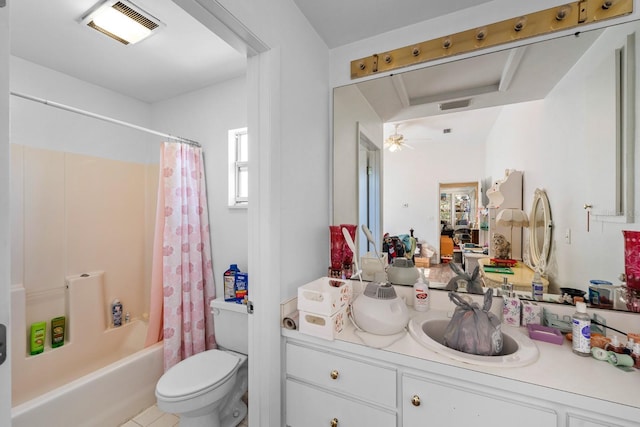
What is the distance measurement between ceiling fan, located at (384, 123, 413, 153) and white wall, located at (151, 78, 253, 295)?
3.83ft

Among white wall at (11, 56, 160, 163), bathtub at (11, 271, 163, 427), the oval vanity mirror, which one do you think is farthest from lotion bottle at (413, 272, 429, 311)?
white wall at (11, 56, 160, 163)

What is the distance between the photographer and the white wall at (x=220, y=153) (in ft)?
7.04

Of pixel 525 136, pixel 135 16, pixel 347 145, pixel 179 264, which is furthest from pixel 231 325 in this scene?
pixel 525 136

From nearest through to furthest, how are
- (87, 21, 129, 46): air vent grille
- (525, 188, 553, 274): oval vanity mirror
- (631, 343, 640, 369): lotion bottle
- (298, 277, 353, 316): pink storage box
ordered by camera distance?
1. (631, 343, 640, 369): lotion bottle
2. (298, 277, 353, 316): pink storage box
3. (525, 188, 553, 274): oval vanity mirror
4. (87, 21, 129, 46): air vent grille

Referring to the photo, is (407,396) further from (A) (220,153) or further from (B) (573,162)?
(A) (220,153)

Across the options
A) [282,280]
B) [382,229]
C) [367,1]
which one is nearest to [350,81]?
[367,1]

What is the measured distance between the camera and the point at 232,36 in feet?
3.56

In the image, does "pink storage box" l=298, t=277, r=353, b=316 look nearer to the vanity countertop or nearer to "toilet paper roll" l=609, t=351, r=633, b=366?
the vanity countertop

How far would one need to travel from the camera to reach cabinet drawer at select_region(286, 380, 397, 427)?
102 centimetres

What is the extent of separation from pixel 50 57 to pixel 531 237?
3.20m

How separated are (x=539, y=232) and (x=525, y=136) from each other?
0.48 m

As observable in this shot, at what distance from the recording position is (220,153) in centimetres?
224

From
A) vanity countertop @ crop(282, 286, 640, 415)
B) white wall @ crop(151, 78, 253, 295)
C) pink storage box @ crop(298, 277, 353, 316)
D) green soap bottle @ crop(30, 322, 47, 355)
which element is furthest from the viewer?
white wall @ crop(151, 78, 253, 295)

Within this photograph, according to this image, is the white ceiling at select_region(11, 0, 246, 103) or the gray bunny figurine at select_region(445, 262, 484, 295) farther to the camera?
the white ceiling at select_region(11, 0, 246, 103)
